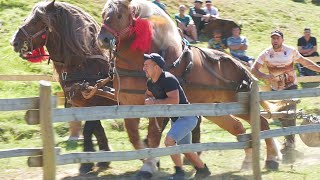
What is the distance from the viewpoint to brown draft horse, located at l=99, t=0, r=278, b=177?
23.9 ft

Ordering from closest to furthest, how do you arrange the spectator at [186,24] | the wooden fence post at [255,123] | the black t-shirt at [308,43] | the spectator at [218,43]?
the wooden fence post at [255,123] → the spectator at [218,43] → the spectator at [186,24] → the black t-shirt at [308,43]

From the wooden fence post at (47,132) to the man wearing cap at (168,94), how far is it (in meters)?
1.22

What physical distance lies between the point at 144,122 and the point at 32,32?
3355mm

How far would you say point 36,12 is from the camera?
809 cm

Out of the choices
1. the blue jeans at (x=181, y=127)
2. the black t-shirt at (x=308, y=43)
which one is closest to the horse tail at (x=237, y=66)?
the blue jeans at (x=181, y=127)

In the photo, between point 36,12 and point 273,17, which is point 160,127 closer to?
point 36,12

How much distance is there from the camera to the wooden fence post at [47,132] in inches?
225

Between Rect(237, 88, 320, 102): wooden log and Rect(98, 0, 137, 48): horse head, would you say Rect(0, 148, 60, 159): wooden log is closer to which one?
Rect(98, 0, 137, 48): horse head

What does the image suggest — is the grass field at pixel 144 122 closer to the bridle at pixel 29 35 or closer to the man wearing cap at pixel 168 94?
the man wearing cap at pixel 168 94

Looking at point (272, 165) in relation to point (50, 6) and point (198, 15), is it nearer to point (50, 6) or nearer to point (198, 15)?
point (50, 6)

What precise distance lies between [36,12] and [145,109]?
261 centimetres

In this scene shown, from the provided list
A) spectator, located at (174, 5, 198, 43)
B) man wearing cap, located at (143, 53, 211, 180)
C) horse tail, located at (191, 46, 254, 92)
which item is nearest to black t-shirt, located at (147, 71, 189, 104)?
man wearing cap, located at (143, 53, 211, 180)

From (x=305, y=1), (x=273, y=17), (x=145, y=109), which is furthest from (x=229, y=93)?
(x=305, y=1)

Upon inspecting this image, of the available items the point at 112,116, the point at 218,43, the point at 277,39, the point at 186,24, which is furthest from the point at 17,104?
the point at 186,24
